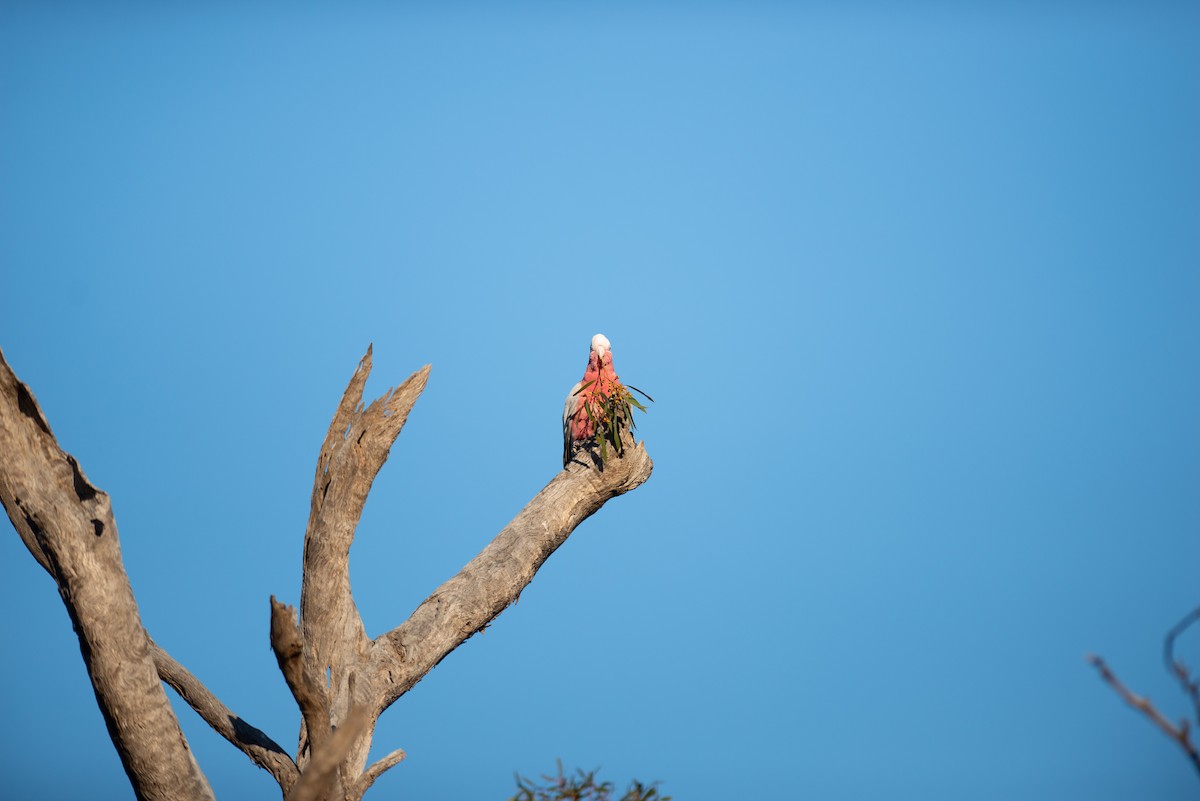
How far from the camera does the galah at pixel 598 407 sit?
7.27 metres

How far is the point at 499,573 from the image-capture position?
6.71 m

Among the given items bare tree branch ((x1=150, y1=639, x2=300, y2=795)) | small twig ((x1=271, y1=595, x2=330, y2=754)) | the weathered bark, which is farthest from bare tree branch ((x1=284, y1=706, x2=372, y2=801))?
bare tree branch ((x1=150, y1=639, x2=300, y2=795))

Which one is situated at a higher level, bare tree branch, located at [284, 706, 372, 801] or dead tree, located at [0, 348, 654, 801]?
dead tree, located at [0, 348, 654, 801]

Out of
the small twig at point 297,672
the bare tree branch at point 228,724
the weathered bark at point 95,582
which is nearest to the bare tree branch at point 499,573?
the bare tree branch at point 228,724

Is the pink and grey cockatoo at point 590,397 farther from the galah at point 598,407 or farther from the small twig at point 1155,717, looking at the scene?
the small twig at point 1155,717

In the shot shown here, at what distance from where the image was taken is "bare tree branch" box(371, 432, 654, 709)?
6.27 m

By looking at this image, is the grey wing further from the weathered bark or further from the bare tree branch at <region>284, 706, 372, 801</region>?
the bare tree branch at <region>284, 706, 372, 801</region>

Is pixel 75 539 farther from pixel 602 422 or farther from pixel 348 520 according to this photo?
pixel 602 422

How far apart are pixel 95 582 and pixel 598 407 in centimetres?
346

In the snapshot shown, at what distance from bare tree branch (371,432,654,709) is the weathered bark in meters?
1.35

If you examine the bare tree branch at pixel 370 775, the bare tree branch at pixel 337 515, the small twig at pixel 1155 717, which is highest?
the bare tree branch at pixel 337 515

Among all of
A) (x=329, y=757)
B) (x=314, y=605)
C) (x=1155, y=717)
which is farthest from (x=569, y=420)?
(x=1155, y=717)

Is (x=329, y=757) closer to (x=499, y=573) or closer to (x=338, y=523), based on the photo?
(x=338, y=523)

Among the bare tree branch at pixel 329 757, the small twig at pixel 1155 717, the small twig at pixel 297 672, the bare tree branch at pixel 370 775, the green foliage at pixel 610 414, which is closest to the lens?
the small twig at pixel 1155 717
